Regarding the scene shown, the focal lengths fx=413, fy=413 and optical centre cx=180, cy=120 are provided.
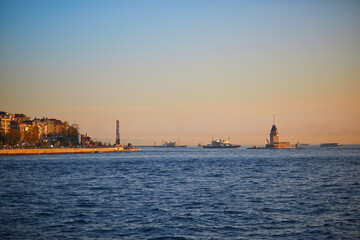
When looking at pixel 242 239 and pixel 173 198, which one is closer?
pixel 242 239

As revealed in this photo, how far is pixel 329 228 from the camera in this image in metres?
24.2

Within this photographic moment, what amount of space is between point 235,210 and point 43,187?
80.7 ft

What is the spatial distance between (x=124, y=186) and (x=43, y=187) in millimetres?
8831

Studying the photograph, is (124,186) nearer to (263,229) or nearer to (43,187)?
(43,187)

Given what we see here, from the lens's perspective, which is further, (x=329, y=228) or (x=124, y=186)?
(x=124, y=186)

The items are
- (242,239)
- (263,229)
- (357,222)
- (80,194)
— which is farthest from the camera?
(80,194)

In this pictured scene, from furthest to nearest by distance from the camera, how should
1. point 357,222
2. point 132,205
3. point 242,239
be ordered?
point 132,205 → point 357,222 → point 242,239

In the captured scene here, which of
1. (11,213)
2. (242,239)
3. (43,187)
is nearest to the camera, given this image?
(242,239)

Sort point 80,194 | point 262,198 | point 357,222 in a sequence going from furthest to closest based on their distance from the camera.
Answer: point 80,194, point 262,198, point 357,222

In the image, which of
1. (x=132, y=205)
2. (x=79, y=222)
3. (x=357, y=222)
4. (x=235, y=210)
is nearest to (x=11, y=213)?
(x=79, y=222)

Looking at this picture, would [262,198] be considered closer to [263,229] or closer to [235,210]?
[235,210]

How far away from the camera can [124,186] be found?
4622 cm

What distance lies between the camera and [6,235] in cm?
2252

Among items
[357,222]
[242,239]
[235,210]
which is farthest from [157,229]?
[357,222]
